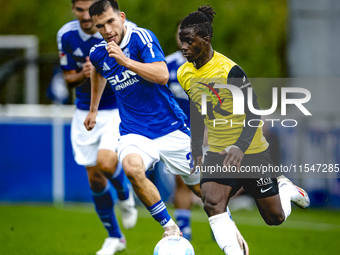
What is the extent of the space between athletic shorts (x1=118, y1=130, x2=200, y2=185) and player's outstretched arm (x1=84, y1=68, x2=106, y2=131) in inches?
17.3

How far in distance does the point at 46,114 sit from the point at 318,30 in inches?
211

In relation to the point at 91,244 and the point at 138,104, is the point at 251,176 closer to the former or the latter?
Result: the point at 138,104

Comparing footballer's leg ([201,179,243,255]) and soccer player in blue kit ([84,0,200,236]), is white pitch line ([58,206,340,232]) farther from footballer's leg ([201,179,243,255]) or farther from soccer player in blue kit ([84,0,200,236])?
footballer's leg ([201,179,243,255])

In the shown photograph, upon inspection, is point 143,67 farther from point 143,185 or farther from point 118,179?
point 118,179

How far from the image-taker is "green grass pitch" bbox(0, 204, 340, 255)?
466cm

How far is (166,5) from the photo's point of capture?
1084 cm

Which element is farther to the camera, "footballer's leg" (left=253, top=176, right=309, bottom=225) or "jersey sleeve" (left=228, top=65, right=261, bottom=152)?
"footballer's leg" (left=253, top=176, right=309, bottom=225)

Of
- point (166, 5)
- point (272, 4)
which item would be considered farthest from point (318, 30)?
point (166, 5)

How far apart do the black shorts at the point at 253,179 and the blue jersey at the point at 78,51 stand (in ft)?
4.65

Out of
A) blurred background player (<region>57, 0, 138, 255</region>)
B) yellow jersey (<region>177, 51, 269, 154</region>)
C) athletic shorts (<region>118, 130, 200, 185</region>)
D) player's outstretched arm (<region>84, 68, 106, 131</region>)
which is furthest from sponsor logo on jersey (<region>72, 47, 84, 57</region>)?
yellow jersey (<region>177, 51, 269, 154</region>)

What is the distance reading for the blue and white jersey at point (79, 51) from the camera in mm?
4551

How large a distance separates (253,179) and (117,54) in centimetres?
134

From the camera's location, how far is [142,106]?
3873 mm

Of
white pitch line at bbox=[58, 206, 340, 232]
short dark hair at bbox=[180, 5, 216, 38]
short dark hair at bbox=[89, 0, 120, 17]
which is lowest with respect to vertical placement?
white pitch line at bbox=[58, 206, 340, 232]
